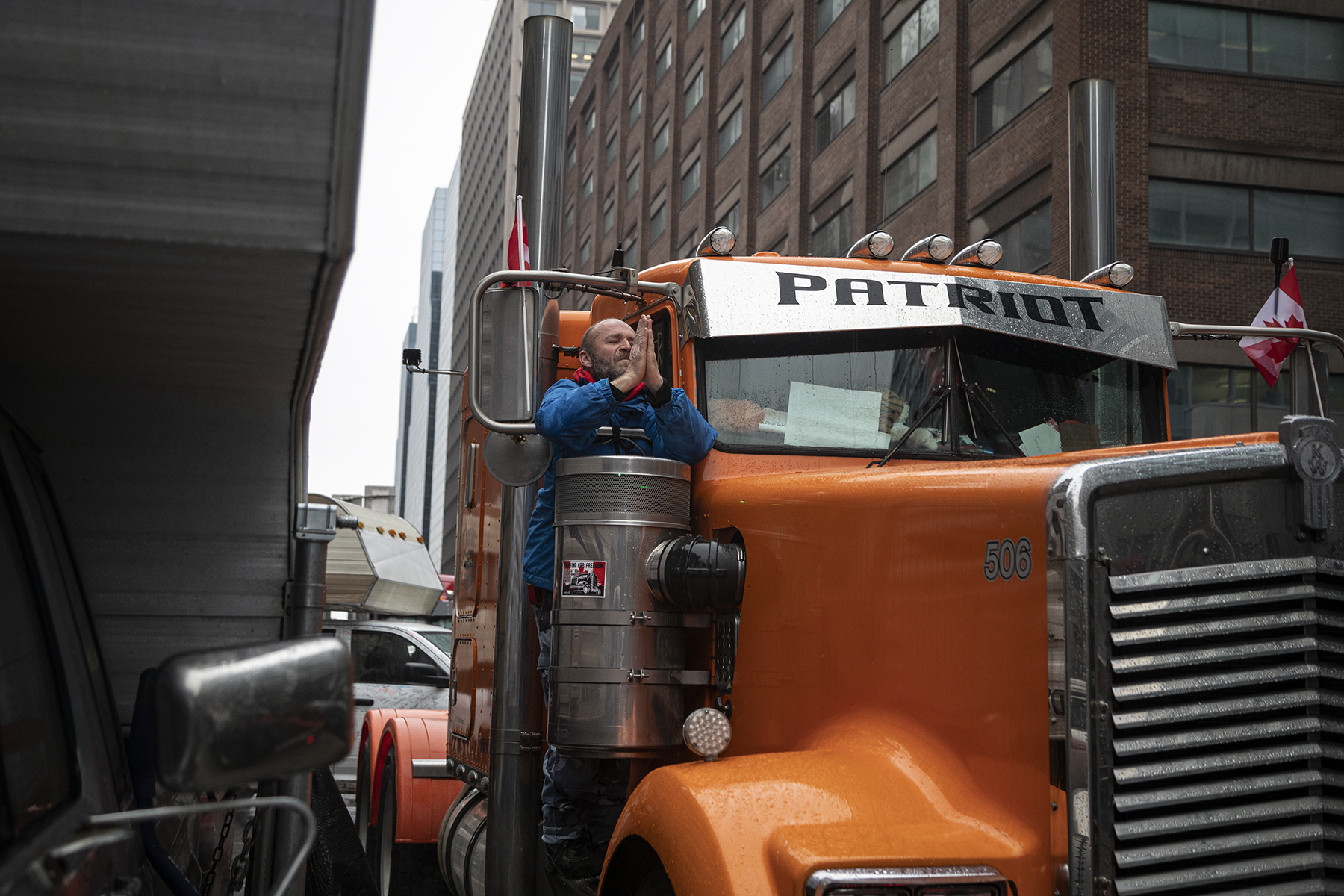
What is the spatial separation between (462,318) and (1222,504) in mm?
105100

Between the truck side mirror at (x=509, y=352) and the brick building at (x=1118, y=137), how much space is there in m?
20.9

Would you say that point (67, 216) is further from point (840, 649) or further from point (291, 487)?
point (840, 649)

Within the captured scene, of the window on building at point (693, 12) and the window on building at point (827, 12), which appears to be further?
the window on building at point (693, 12)

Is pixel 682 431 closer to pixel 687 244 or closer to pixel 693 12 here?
pixel 687 244

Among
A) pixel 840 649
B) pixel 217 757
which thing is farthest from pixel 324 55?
pixel 840 649

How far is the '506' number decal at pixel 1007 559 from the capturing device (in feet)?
9.30

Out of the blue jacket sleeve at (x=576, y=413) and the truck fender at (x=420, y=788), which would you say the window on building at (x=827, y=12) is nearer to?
the truck fender at (x=420, y=788)

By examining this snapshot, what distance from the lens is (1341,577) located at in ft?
9.25

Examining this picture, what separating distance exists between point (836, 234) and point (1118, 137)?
11.6 metres

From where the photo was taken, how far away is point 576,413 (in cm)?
415

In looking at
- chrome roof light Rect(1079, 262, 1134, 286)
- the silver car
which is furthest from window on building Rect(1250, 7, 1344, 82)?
chrome roof light Rect(1079, 262, 1134, 286)

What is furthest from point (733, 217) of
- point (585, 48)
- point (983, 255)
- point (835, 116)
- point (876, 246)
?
point (585, 48)

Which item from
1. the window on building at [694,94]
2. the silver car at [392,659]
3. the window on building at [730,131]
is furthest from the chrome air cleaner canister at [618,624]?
the window on building at [694,94]

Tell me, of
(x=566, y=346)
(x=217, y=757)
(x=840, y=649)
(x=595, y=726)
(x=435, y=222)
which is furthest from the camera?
(x=435, y=222)
